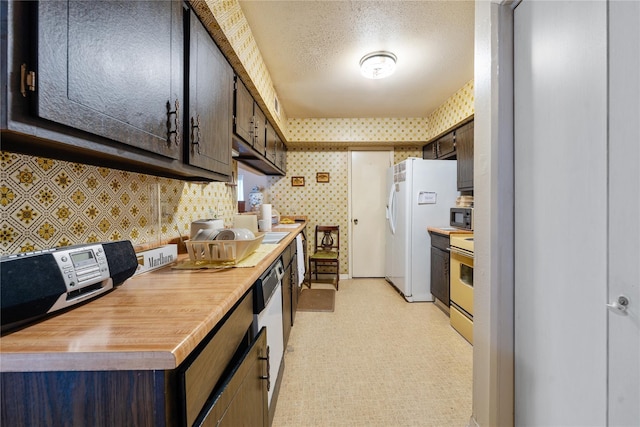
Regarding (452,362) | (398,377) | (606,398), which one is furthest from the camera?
(452,362)

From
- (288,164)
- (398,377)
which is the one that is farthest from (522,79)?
(288,164)

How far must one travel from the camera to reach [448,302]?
2795 mm

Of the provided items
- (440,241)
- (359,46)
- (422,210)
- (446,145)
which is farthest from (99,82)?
(446,145)

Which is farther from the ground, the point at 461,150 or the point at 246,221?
the point at 461,150

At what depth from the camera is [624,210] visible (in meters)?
0.72

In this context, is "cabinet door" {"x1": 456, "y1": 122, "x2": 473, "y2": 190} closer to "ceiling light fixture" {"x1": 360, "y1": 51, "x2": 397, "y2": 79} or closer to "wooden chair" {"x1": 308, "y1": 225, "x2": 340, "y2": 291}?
"ceiling light fixture" {"x1": 360, "y1": 51, "x2": 397, "y2": 79}

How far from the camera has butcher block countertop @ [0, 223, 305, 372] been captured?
0.50 meters

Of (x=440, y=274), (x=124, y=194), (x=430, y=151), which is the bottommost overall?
(x=440, y=274)

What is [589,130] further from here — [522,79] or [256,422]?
[256,422]

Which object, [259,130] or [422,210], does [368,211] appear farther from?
[259,130]

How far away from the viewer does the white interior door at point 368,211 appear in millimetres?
4316

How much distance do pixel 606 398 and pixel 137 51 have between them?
5.68 feet

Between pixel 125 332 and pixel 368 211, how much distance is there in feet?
13.0

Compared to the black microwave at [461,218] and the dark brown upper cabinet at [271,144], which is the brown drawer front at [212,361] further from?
the black microwave at [461,218]
